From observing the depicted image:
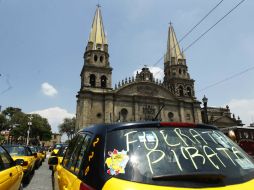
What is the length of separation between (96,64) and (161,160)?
4469cm

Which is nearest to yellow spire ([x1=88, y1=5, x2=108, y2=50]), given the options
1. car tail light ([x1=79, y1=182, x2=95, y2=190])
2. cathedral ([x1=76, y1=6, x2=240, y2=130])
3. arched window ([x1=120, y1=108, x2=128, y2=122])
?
cathedral ([x1=76, y1=6, x2=240, y2=130])

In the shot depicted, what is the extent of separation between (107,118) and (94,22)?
2271 centimetres

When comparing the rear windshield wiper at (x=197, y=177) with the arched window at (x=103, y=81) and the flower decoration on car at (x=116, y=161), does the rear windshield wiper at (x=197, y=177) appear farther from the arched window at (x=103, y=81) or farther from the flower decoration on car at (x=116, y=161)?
the arched window at (x=103, y=81)

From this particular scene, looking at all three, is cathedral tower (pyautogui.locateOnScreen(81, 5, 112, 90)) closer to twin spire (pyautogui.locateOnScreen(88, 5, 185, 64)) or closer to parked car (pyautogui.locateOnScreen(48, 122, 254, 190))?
twin spire (pyautogui.locateOnScreen(88, 5, 185, 64))

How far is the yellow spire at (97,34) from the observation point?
157 ft

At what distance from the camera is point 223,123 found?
5512 centimetres

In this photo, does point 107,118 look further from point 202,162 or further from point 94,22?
point 202,162

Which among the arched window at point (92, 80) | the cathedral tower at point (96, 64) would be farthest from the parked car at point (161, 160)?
the arched window at point (92, 80)

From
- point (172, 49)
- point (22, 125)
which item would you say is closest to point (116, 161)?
point (172, 49)

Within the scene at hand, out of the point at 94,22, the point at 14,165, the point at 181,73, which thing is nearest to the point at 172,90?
the point at 181,73

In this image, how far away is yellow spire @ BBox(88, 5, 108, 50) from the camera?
47.9 metres

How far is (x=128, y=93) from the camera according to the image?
46.6 metres

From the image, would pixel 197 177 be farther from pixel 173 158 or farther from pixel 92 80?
pixel 92 80

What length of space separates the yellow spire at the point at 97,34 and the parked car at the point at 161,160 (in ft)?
153
